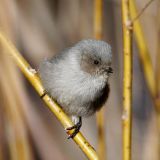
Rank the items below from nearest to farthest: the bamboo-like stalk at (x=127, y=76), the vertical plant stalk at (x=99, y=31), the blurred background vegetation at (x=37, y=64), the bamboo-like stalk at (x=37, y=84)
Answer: the bamboo-like stalk at (x=127, y=76) → the bamboo-like stalk at (x=37, y=84) → the vertical plant stalk at (x=99, y=31) → the blurred background vegetation at (x=37, y=64)

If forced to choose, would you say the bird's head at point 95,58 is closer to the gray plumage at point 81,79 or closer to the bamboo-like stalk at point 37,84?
the gray plumage at point 81,79

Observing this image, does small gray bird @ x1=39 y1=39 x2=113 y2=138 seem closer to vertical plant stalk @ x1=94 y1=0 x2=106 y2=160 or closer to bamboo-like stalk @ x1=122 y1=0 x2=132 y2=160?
vertical plant stalk @ x1=94 y1=0 x2=106 y2=160

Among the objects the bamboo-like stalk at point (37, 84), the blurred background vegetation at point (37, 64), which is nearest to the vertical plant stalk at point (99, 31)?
the bamboo-like stalk at point (37, 84)

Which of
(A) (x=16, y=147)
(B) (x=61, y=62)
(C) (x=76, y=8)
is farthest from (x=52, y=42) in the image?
(A) (x=16, y=147)

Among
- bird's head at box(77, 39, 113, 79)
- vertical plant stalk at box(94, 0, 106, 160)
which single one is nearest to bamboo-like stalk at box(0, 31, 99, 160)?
vertical plant stalk at box(94, 0, 106, 160)

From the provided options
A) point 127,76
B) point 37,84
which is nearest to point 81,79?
point 37,84

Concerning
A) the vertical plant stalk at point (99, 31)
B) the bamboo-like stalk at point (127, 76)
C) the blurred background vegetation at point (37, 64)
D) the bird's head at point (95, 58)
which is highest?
the blurred background vegetation at point (37, 64)

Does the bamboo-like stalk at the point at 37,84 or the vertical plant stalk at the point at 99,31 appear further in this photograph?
the vertical plant stalk at the point at 99,31
